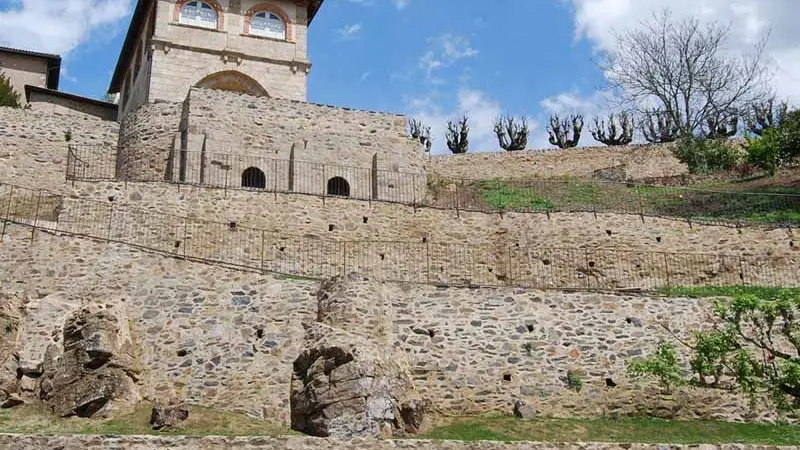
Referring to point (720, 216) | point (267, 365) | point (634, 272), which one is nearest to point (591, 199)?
point (720, 216)

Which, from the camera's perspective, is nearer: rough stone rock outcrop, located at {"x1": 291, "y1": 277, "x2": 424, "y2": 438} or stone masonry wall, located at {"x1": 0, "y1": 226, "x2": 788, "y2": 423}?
rough stone rock outcrop, located at {"x1": 291, "y1": 277, "x2": 424, "y2": 438}

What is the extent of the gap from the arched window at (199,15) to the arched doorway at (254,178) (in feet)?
31.2

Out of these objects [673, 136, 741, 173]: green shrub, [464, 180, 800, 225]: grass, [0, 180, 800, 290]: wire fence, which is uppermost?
[673, 136, 741, 173]: green shrub

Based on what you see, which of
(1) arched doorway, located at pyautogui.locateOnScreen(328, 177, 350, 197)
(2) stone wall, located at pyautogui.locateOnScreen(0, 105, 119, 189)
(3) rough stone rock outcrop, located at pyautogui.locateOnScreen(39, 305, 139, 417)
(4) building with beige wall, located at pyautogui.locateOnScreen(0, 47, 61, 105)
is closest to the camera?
(3) rough stone rock outcrop, located at pyautogui.locateOnScreen(39, 305, 139, 417)

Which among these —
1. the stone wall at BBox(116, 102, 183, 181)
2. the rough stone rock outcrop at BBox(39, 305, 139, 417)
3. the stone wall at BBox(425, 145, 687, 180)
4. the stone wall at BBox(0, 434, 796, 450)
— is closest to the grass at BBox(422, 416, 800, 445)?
the stone wall at BBox(0, 434, 796, 450)

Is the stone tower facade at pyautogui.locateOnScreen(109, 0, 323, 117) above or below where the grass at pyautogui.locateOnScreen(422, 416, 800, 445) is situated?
above

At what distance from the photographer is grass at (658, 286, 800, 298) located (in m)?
21.6

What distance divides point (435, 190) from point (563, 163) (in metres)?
11.7

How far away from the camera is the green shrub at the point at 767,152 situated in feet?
120

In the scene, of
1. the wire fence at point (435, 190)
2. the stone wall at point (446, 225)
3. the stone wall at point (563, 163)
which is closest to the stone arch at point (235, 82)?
the wire fence at point (435, 190)

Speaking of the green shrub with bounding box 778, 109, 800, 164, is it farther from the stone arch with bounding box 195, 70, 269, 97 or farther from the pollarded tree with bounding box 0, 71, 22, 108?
the pollarded tree with bounding box 0, 71, 22, 108

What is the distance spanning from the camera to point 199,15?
3631cm

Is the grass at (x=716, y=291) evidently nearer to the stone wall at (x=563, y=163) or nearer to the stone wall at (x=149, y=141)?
the stone wall at (x=563, y=163)

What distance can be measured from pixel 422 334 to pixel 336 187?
11787 mm
